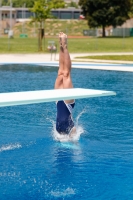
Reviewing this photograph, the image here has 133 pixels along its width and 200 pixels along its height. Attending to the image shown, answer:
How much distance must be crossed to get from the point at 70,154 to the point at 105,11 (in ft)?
245

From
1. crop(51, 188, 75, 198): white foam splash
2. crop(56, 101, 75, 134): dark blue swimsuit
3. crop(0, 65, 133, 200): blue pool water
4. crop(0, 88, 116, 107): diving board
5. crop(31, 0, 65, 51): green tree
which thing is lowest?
crop(51, 188, 75, 198): white foam splash

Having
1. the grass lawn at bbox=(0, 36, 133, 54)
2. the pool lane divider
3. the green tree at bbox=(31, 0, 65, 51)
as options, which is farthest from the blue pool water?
the grass lawn at bbox=(0, 36, 133, 54)

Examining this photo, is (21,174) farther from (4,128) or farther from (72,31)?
(72,31)

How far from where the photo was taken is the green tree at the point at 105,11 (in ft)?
268

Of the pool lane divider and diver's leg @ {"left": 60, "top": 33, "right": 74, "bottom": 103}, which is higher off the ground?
diver's leg @ {"left": 60, "top": 33, "right": 74, "bottom": 103}

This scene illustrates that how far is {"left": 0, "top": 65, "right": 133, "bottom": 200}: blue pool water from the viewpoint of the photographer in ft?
23.8

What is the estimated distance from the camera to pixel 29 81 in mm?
20031

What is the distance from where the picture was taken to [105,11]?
269 feet

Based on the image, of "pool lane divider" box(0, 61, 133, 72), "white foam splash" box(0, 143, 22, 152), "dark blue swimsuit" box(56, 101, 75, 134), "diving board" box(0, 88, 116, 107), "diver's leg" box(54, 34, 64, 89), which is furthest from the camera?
"pool lane divider" box(0, 61, 133, 72)

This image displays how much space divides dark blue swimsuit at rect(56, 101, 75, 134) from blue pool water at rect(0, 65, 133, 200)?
10.5 inches

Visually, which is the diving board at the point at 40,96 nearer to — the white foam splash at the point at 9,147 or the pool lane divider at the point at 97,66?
the white foam splash at the point at 9,147

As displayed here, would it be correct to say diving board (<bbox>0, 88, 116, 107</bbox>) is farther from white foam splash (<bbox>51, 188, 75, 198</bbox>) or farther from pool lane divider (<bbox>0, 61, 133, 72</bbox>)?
pool lane divider (<bbox>0, 61, 133, 72</bbox>)

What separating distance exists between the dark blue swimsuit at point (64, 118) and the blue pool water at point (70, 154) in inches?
10.5

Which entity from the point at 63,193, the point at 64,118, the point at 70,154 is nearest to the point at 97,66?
the point at 64,118
